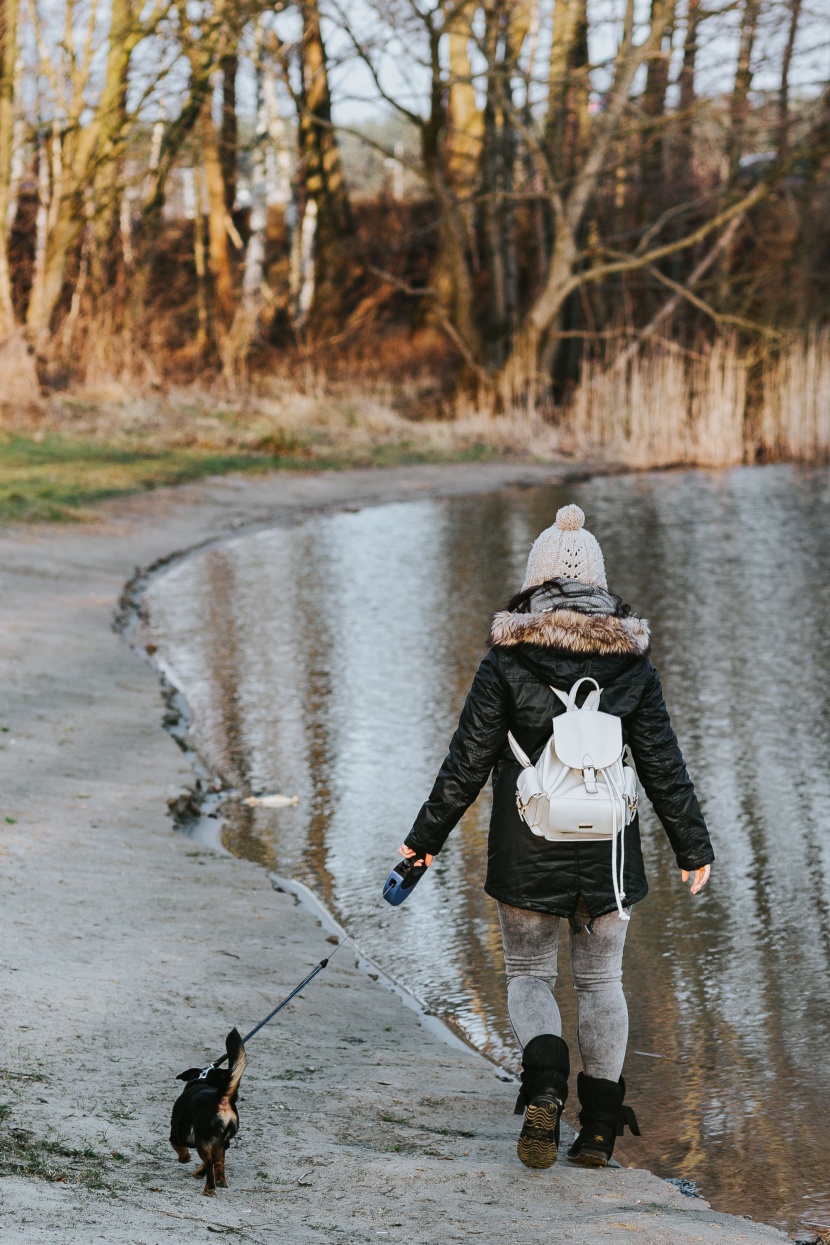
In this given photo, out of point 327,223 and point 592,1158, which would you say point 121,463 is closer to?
point 592,1158

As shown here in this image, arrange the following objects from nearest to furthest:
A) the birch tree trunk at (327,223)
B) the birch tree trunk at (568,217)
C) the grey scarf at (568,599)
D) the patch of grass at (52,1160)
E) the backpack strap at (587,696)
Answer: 1. the patch of grass at (52,1160)
2. the backpack strap at (587,696)
3. the grey scarf at (568,599)
4. the birch tree trunk at (568,217)
5. the birch tree trunk at (327,223)

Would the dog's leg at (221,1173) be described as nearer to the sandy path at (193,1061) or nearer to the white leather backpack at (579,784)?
the sandy path at (193,1061)

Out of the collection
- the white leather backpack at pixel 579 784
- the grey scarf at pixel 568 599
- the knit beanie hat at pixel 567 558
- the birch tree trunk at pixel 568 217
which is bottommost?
the white leather backpack at pixel 579 784

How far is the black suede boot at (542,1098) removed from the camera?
3.48m

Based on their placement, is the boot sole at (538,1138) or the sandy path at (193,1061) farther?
the boot sole at (538,1138)

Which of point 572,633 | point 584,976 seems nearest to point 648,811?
point 584,976

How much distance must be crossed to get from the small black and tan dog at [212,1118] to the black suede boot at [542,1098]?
2.14 ft

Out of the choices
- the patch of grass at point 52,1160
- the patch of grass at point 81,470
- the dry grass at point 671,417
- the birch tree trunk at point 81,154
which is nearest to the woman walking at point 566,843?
the patch of grass at point 52,1160

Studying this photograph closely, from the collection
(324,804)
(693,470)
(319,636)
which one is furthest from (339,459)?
(324,804)

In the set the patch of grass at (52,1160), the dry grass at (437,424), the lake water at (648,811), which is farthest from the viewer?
the dry grass at (437,424)

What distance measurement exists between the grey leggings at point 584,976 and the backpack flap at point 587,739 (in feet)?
1.35

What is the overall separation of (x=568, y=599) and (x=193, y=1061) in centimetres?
155

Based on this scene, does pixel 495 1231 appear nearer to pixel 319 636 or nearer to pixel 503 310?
pixel 319 636

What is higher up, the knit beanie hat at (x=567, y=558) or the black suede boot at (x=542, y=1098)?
the knit beanie hat at (x=567, y=558)
